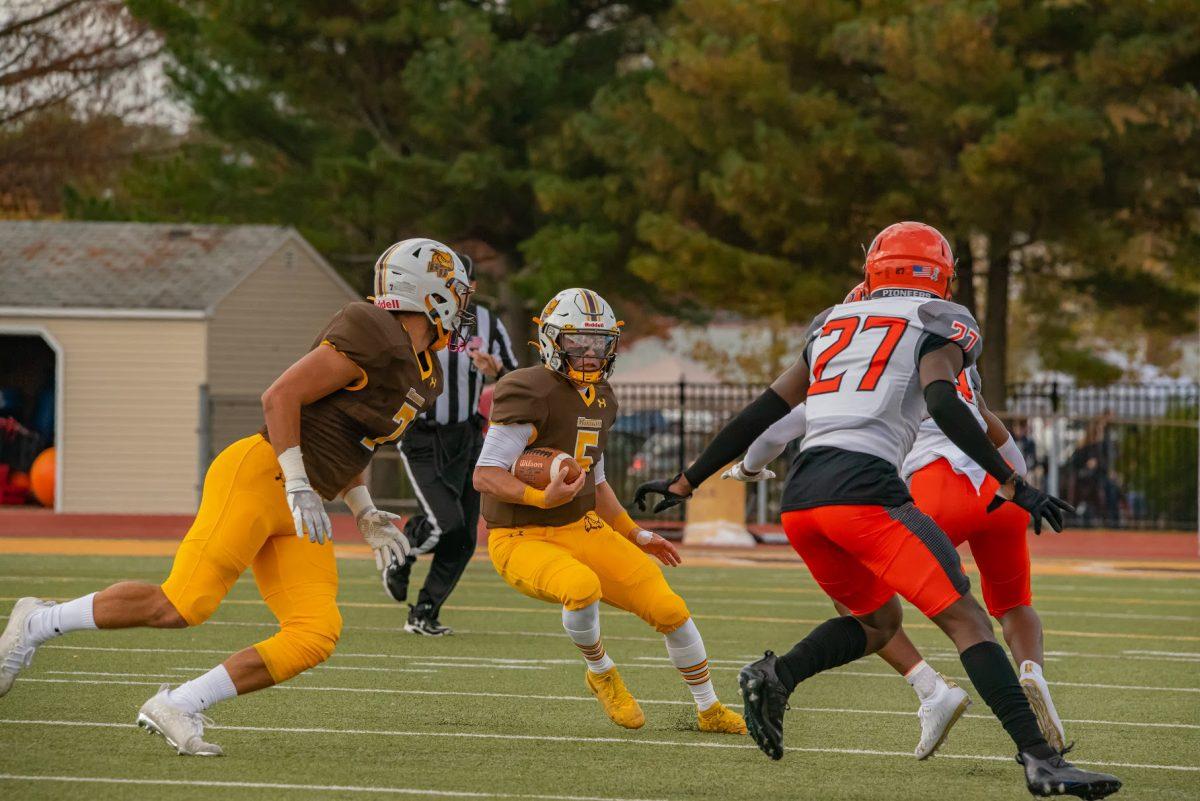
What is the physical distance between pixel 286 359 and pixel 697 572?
36.1 ft

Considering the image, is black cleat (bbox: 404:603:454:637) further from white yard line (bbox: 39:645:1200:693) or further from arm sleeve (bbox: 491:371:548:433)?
arm sleeve (bbox: 491:371:548:433)

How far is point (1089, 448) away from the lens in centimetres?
2297

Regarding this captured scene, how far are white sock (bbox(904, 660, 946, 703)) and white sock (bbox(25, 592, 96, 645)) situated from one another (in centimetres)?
276

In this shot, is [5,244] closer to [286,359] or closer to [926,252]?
[286,359]

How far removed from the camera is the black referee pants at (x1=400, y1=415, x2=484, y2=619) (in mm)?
10711

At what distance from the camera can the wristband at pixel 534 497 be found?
7.12m

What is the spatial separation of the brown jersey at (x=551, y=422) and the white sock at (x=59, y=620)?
170 cm

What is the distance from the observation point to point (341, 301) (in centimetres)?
2648

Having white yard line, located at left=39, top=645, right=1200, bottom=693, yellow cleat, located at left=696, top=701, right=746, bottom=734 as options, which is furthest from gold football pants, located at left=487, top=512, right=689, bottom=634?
white yard line, located at left=39, top=645, right=1200, bottom=693

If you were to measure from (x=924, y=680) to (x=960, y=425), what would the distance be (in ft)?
3.64

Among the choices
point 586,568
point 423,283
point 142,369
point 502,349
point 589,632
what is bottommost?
point 589,632

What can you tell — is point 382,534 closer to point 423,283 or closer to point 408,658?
point 423,283

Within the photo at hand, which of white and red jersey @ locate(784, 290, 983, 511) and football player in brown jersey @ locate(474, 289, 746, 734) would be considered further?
football player in brown jersey @ locate(474, 289, 746, 734)

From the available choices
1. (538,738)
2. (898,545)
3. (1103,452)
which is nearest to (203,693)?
(538,738)
